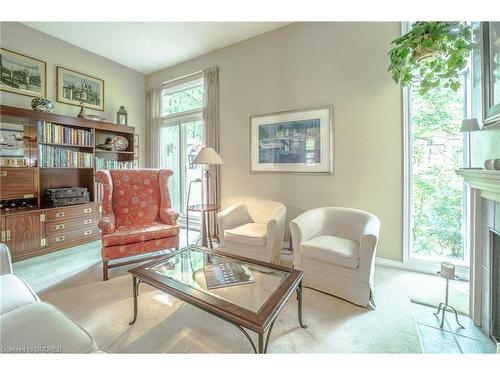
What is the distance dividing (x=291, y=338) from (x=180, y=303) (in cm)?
92

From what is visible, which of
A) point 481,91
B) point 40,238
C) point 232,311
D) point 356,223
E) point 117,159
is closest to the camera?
point 232,311

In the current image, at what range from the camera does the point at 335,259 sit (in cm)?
183

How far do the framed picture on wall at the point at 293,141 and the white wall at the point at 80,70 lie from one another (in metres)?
2.55

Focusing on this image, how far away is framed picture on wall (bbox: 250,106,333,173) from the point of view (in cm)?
271

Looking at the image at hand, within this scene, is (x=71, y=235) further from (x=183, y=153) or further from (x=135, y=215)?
(x=183, y=153)

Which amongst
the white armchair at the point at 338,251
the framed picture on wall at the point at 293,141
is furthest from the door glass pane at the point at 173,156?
the white armchair at the point at 338,251

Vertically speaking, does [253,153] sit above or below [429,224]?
above

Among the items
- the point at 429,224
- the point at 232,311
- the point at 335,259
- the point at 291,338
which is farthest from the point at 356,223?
the point at 232,311

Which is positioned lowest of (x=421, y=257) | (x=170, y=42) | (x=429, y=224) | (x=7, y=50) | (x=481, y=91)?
(x=421, y=257)

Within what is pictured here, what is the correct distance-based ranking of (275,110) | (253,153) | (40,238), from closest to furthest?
(40,238) → (275,110) → (253,153)

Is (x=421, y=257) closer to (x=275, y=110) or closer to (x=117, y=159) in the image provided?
(x=275, y=110)

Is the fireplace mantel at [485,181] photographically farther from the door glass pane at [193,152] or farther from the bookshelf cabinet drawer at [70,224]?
the bookshelf cabinet drawer at [70,224]

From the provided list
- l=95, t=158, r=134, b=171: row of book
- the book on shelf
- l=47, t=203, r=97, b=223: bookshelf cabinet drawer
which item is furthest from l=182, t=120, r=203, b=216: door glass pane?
the book on shelf

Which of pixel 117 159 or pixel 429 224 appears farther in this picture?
pixel 117 159
